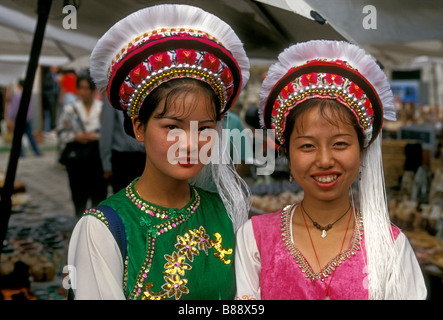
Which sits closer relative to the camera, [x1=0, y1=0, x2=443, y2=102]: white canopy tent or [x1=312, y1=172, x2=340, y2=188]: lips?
[x1=312, y1=172, x2=340, y2=188]: lips

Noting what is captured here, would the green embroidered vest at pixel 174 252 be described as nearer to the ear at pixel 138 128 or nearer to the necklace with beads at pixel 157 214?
the necklace with beads at pixel 157 214

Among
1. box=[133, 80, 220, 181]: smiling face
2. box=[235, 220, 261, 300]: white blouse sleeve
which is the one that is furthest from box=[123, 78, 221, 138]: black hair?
box=[235, 220, 261, 300]: white blouse sleeve

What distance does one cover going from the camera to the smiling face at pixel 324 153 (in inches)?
60.5

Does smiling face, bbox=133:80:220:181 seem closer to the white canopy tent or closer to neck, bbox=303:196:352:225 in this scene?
neck, bbox=303:196:352:225

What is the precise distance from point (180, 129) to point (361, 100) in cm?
60

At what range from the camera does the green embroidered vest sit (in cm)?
153

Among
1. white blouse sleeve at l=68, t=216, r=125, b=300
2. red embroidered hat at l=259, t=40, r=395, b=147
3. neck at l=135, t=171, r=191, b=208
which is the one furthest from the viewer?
neck at l=135, t=171, r=191, b=208

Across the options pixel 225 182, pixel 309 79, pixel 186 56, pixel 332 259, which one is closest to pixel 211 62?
pixel 186 56

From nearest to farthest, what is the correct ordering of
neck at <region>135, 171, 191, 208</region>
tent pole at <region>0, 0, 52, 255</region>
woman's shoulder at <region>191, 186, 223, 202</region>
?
neck at <region>135, 171, 191, 208</region>, woman's shoulder at <region>191, 186, 223, 202</region>, tent pole at <region>0, 0, 52, 255</region>

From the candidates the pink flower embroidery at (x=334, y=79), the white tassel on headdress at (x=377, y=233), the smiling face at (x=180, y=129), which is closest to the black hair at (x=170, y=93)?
the smiling face at (x=180, y=129)

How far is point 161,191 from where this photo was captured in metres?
1.66

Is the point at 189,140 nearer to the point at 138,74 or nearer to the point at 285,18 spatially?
the point at 138,74

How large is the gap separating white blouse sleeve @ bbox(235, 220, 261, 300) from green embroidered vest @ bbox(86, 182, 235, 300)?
0.03 metres

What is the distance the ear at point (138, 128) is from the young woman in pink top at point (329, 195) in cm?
44
